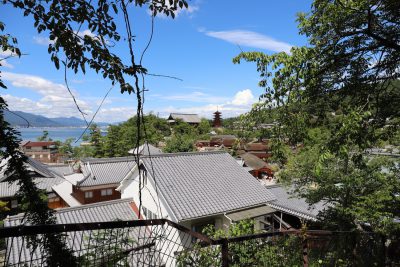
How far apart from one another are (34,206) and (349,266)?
621 cm

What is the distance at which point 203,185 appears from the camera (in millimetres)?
13117

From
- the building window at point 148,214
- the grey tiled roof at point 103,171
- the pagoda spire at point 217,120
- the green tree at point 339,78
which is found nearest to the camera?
the green tree at point 339,78

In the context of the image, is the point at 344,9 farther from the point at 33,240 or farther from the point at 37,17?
the point at 33,240

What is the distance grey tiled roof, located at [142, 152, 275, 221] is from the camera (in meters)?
11.4

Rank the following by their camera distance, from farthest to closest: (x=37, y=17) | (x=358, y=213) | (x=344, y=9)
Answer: (x=358, y=213), (x=344, y=9), (x=37, y=17)

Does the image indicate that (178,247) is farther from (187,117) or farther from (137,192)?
(187,117)

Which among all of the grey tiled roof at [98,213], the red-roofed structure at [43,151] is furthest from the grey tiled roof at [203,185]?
the red-roofed structure at [43,151]

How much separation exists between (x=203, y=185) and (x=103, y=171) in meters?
12.6

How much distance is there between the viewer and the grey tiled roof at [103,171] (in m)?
21.1

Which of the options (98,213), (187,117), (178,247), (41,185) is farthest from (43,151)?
(178,247)

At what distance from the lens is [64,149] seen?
48.9 meters

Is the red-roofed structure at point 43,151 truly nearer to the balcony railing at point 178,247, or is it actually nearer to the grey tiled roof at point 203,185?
the grey tiled roof at point 203,185

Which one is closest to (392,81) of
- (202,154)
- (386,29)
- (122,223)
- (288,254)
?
(386,29)

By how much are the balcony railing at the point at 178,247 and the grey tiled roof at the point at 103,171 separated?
15.6m
